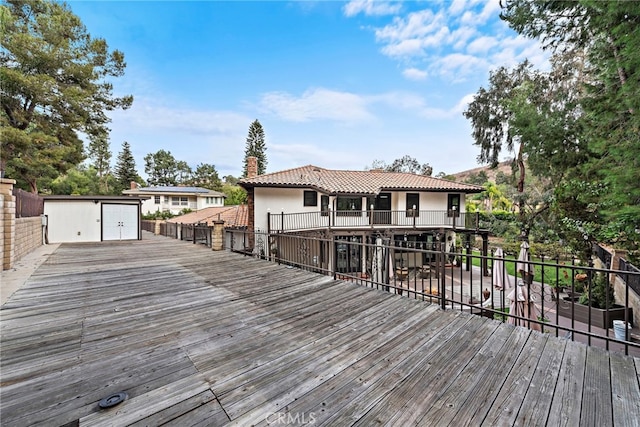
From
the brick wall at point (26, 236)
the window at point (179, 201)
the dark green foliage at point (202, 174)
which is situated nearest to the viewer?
the brick wall at point (26, 236)

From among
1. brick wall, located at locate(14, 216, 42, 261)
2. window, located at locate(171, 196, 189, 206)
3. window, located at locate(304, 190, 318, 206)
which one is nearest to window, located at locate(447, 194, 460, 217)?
window, located at locate(304, 190, 318, 206)

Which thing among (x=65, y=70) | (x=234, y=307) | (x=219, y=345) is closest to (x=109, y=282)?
(x=234, y=307)

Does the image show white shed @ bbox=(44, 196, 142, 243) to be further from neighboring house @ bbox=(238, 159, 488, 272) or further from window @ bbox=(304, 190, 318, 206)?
window @ bbox=(304, 190, 318, 206)

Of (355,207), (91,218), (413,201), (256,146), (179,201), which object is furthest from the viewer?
(256,146)

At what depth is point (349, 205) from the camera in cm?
1667

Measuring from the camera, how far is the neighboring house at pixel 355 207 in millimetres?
14562

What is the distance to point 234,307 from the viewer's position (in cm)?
400

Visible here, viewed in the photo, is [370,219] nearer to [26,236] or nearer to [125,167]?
[26,236]

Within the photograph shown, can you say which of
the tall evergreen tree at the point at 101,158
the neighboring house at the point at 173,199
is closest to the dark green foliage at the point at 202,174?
the tall evergreen tree at the point at 101,158

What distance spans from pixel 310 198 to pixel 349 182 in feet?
10.1

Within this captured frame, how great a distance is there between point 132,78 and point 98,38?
2.56m

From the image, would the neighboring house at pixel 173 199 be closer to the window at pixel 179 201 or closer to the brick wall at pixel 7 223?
the window at pixel 179 201

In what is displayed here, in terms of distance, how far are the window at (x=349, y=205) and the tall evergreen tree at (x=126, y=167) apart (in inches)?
1687

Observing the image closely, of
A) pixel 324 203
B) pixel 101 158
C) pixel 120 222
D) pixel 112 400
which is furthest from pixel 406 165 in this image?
pixel 101 158
